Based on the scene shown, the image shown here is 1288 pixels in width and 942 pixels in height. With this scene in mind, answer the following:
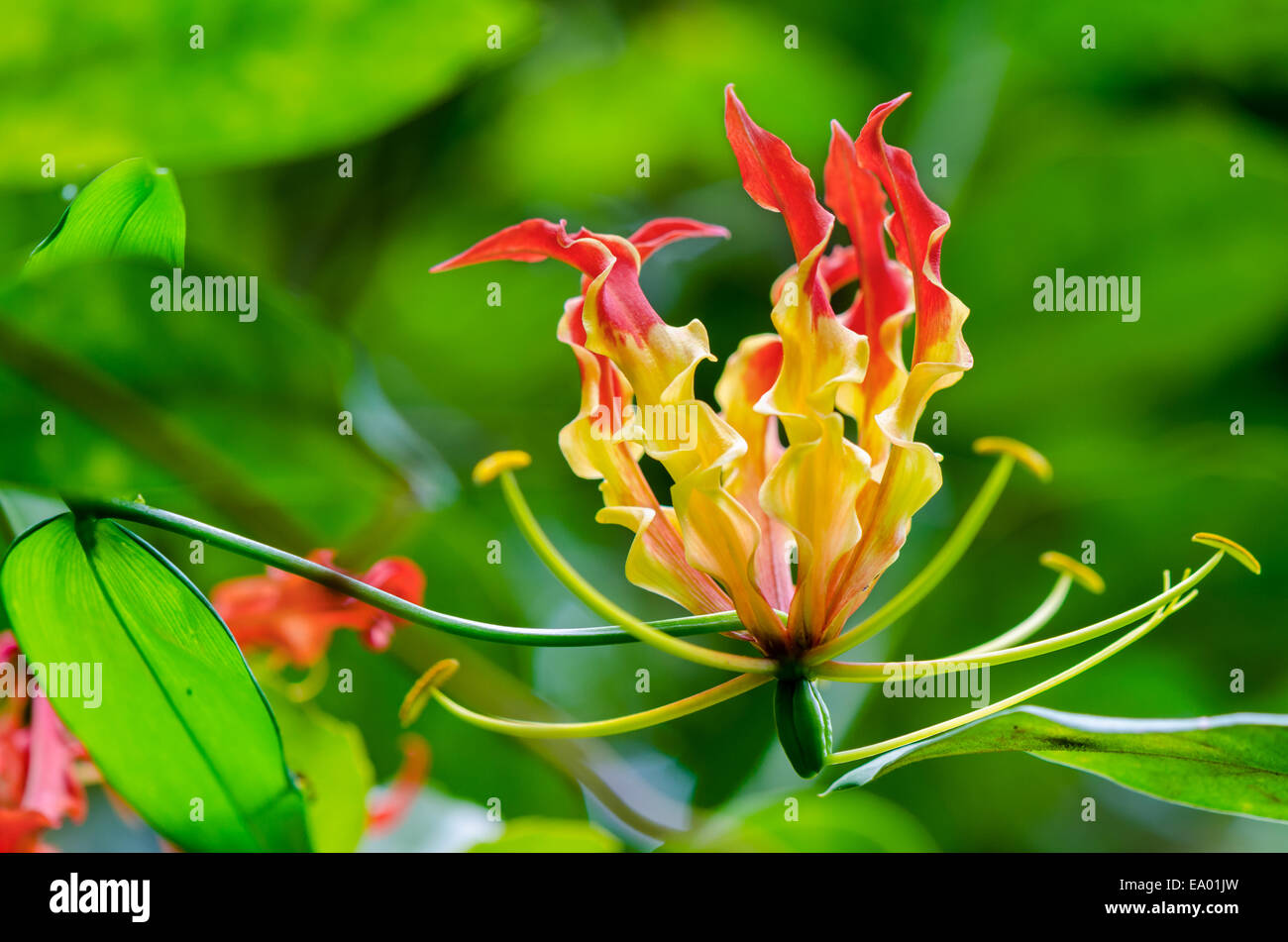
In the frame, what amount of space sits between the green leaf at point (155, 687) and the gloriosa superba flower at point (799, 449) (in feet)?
0.37

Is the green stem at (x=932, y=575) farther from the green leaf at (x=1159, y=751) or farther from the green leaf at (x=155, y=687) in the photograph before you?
the green leaf at (x=155, y=687)

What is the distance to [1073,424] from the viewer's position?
156cm

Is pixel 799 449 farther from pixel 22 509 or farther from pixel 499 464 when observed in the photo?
pixel 22 509

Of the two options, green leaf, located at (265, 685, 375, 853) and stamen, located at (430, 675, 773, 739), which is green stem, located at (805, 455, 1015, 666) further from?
green leaf, located at (265, 685, 375, 853)

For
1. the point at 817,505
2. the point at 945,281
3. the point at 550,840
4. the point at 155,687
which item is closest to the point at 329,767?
the point at 550,840

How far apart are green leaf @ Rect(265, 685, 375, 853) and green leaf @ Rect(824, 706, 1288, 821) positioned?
576 millimetres

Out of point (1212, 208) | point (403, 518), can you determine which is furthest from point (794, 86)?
point (403, 518)

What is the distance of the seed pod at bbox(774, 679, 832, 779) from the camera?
681mm

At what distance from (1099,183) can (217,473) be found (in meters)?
1.19

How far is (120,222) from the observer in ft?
2.25

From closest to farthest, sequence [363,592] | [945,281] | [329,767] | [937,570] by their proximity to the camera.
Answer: [363,592] < [937,570] < [329,767] < [945,281]

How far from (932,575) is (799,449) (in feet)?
0.46

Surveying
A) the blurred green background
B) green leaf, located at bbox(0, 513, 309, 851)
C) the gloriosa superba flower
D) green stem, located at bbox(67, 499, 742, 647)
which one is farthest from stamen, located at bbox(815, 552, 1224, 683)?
the blurred green background
